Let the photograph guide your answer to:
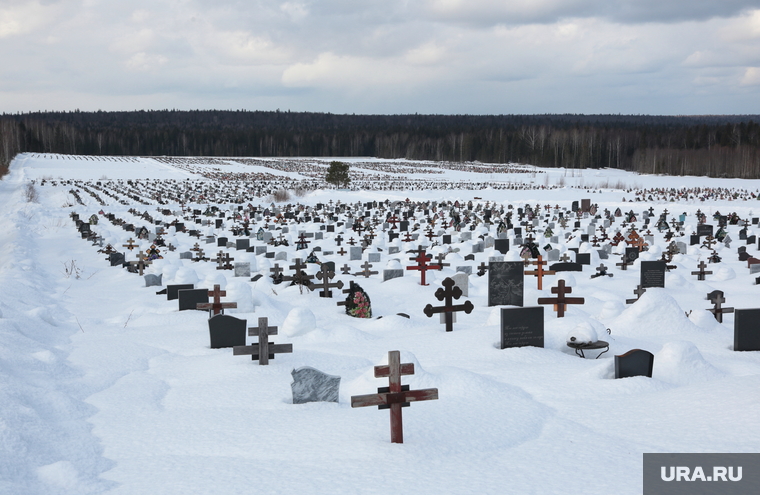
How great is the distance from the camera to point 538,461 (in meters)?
4.57

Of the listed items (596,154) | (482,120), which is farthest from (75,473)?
(482,120)

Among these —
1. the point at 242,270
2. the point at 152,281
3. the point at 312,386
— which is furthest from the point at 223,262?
the point at 312,386

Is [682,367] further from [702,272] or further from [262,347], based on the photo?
[702,272]

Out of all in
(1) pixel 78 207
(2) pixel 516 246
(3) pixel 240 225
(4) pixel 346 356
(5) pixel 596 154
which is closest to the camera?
(4) pixel 346 356

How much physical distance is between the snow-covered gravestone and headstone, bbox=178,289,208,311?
5030 mm

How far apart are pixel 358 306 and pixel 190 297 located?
286 centimetres

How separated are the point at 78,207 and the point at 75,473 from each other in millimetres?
32533

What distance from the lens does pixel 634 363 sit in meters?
6.48

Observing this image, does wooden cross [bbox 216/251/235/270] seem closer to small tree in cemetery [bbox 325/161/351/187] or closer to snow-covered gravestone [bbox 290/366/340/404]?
snow-covered gravestone [bbox 290/366/340/404]

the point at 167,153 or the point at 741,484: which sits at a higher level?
the point at 167,153

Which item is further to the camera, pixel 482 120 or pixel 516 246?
pixel 482 120

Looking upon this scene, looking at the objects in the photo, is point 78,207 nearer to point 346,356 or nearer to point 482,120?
point 346,356

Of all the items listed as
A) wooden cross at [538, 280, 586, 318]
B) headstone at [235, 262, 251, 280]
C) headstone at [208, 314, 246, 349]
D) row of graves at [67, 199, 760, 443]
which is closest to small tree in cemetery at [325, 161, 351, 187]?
row of graves at [67, 199, 760, 443]

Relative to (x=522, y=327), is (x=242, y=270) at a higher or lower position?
lower
